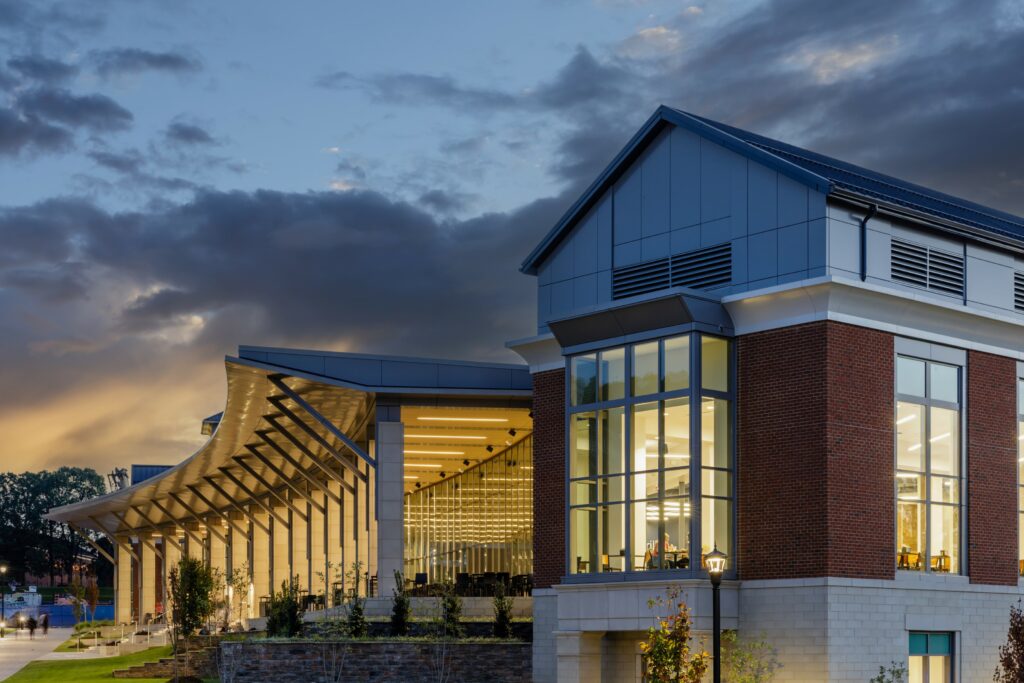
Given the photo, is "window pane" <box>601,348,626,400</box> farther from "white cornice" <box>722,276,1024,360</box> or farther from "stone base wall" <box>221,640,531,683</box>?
"stone base wall" <box>221,640,531,683</box>

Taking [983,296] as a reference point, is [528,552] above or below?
below

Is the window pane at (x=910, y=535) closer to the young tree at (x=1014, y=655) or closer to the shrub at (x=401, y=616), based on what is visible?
the young tree at (x=1014, y=655)

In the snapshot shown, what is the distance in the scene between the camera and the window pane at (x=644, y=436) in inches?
1245

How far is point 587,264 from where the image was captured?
1414 inches

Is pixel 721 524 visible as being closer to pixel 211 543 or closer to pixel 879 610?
pixel 879 610

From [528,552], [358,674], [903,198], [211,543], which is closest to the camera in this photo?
[903,198]

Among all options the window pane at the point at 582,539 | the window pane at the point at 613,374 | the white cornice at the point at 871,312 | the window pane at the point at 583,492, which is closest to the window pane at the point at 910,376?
the white cornice at the point at 871,312

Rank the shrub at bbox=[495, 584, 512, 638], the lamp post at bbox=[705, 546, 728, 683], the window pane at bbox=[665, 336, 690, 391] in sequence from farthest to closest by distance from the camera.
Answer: the shrub at bbox=[495, 584, 512, 638] < the window pane at bbox=[665, 336, 690, 391] < the lamp post at bbox=[705, 546, 728, 683]

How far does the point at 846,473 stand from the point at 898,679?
13.9 ft

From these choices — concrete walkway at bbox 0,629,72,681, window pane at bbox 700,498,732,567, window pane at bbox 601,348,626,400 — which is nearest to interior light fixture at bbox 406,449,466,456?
concrete walkway at bbox 0,629,72,681

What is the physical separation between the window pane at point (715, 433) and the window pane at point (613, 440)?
1.83 metres

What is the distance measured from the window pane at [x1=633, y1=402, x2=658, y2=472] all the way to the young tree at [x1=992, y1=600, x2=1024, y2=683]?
324 inches

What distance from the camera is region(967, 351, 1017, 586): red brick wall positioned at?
3241cm

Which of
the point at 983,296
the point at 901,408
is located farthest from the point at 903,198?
the point at 901,408
